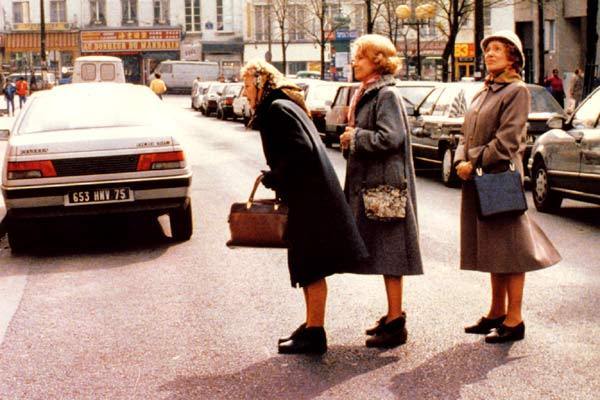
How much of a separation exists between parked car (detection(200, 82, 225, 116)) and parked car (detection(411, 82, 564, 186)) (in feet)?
103

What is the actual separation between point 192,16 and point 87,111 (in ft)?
267

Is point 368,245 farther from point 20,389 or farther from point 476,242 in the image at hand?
point 20,389

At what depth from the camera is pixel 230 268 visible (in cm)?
952

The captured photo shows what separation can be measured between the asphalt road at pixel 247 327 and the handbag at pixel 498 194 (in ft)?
2.51

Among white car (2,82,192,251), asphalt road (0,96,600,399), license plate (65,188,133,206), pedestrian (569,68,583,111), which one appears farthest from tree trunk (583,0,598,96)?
license plate (65,188,133,206)

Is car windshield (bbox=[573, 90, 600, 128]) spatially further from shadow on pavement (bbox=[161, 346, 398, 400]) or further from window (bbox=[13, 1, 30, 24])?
window (bbox=[13, 1, 30, 24])

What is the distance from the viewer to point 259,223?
6.45 metres

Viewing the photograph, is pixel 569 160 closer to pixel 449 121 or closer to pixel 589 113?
pixel 589 113

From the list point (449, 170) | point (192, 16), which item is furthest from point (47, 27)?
point (449, 170)

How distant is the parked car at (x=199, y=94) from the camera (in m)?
55.7

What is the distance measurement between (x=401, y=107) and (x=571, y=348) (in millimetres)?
1635

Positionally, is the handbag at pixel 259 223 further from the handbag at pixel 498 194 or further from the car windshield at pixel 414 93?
the car windshield at pixel 414 93

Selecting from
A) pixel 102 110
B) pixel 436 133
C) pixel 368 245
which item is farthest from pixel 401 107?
pixel 436 133

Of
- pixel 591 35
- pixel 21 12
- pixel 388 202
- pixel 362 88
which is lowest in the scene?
pixel 388 202
